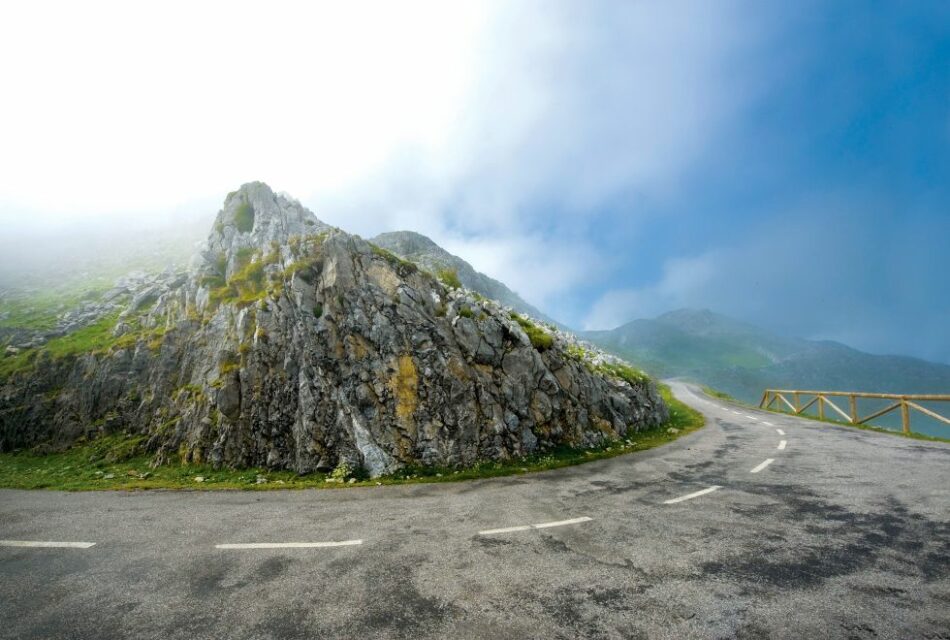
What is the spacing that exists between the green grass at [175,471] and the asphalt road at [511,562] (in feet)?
5.02

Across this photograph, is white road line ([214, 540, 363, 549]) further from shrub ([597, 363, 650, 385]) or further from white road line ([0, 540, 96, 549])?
shrub ([597, 363, 650, 385])

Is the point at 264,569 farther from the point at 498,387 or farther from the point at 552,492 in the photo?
the point at 498,387

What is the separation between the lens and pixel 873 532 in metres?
6.97

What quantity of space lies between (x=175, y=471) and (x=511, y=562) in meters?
15.7

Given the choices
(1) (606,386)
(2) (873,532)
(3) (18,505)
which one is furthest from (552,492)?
(3) (18,505)

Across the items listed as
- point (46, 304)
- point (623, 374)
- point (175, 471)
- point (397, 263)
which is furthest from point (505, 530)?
point (46, 304)

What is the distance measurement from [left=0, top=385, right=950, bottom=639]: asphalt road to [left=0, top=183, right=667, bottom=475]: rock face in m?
3.55

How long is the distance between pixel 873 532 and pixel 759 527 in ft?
6.20

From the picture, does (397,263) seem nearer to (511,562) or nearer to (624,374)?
(624,374)

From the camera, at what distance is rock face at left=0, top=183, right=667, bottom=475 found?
1495 centimetres

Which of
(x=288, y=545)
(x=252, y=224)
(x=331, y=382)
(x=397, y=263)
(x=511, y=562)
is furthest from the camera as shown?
(x=252, y=224)

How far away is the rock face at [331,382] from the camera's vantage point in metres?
15.0

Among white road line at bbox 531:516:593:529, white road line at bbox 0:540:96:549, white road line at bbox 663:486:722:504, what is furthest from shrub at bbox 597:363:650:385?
white road line at bbox 0:540:96:549

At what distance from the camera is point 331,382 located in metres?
15.8
